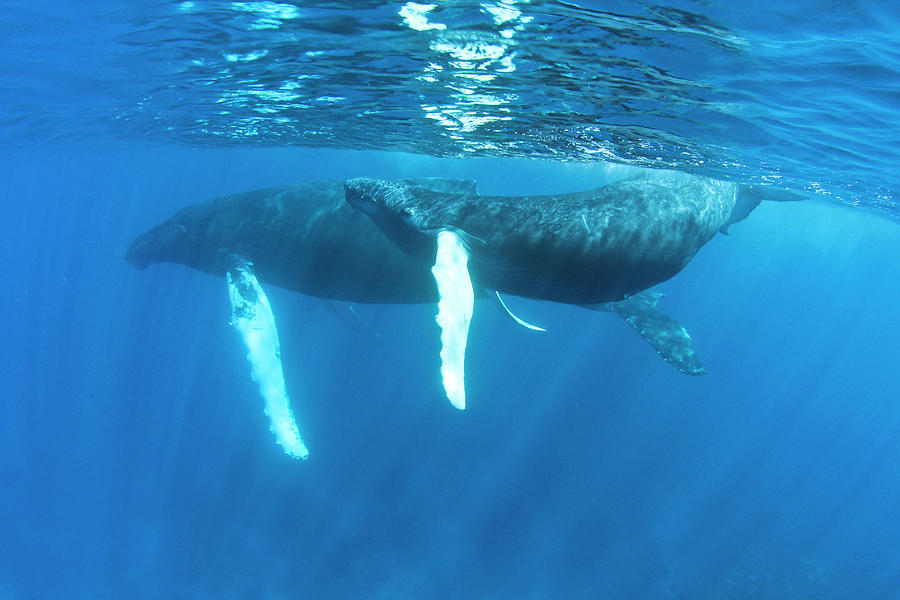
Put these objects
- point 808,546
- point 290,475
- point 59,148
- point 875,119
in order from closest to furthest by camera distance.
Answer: point 875,119 < point 290,475 < point 808,546 < point 59,148

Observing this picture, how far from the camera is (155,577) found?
19266mm

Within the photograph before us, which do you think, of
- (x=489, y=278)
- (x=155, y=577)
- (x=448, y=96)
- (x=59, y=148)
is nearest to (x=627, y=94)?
(x=448, y=96)

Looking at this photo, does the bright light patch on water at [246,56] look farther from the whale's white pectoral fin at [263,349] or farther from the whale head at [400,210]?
the whale head at [400,210]

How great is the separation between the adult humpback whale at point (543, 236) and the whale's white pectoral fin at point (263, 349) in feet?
13.0

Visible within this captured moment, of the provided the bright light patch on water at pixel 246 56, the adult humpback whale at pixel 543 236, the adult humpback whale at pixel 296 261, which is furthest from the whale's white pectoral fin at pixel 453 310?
the bright light patch on water at pixel 246 56

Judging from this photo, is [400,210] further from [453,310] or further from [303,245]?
[303,245]

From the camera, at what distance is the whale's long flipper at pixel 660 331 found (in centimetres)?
872

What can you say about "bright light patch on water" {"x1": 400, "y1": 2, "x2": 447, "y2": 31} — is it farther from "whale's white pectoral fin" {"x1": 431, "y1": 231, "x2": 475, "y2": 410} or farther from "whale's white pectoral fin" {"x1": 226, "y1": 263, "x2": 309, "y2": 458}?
"whale's white pectoral fin" {"x1": 226, "y1": 263, "x2": 309, "y2": 458}

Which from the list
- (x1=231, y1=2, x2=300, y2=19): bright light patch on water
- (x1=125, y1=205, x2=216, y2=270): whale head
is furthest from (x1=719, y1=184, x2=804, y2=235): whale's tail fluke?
(x1=125, y1=205, x2=216, y2=270): whale head

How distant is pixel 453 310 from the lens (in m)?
5.66

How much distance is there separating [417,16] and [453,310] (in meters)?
5.52

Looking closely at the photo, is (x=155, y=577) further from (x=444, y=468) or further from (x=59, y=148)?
(x=59, y=148)

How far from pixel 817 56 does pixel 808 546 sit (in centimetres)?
2456

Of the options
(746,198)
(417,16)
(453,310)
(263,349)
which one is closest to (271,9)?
(417,16)
